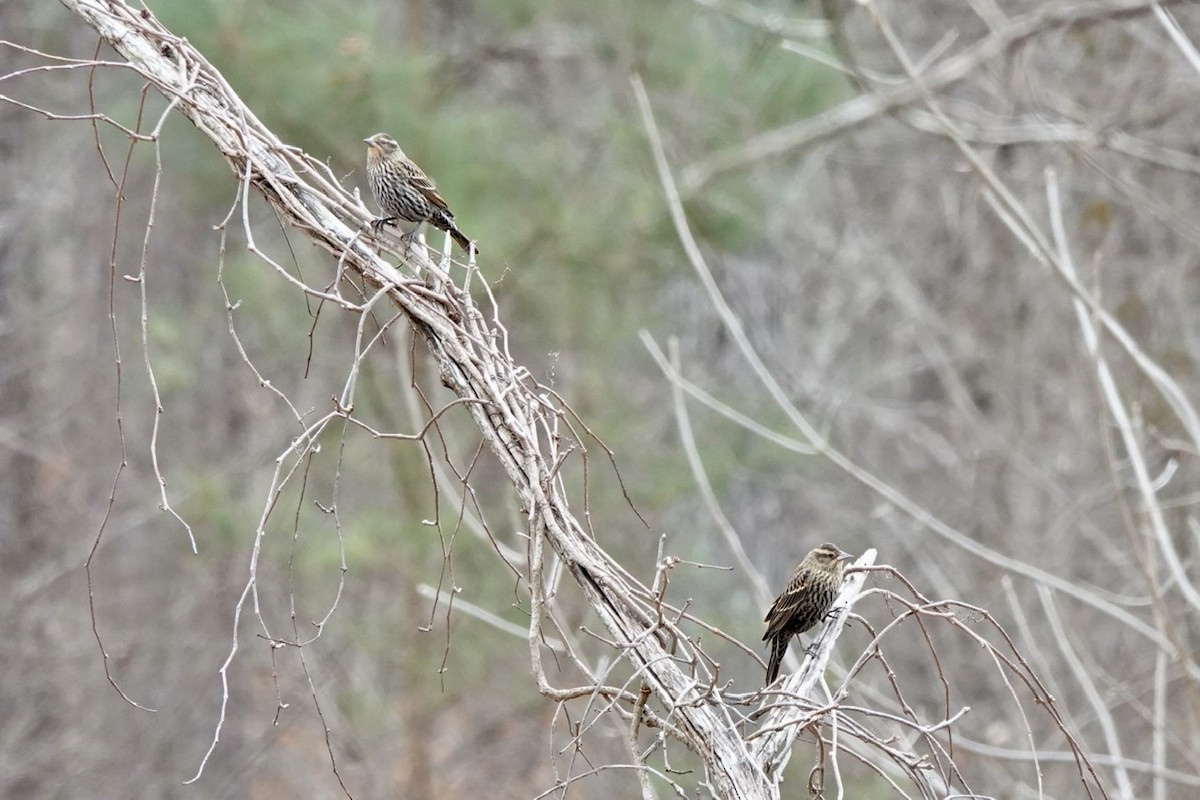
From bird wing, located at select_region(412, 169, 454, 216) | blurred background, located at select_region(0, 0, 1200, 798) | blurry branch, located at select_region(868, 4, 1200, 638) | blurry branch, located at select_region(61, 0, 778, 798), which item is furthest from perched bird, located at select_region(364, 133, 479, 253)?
blurred background, located at select_region(0, 0, 1200, 798)

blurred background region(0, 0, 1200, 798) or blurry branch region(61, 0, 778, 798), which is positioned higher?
blurred background region(0, 0, 1200, 798)

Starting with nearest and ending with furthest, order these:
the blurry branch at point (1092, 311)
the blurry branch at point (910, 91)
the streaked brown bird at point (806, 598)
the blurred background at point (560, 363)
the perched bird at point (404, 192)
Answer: the streaked brown bird at point (806, 598)
the blurry branch at point (1092, 311)
the perched bird at point (404, 192)
the blurry branch at point (910, 91)
the blurred background at point (560, 363)

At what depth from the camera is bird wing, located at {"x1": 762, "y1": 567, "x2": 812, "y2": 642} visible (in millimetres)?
4285

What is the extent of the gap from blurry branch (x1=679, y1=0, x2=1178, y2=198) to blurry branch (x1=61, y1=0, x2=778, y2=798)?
2325 mm

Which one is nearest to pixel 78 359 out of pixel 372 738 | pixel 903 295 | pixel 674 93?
pixel 372 738

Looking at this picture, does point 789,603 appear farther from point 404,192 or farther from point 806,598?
point 404,192

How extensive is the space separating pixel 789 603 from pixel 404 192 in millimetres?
2055

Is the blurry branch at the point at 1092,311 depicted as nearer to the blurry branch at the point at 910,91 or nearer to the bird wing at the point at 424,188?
the blurry branch at the point at 910,91

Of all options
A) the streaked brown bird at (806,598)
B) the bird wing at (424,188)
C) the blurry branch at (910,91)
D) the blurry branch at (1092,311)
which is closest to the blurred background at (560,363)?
the blurry branch at (910,91)

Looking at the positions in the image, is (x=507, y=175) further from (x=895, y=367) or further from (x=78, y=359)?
(x=78, y=359)

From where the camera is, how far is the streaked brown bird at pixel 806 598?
13.7 feet

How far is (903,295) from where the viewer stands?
12.1 metres

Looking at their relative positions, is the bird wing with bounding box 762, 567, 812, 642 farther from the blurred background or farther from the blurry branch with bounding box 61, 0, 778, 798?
the blurred background

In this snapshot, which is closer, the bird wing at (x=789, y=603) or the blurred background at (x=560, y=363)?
the bird wing at (x=789, y=603)
